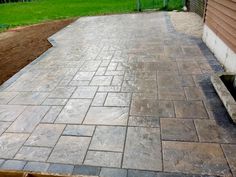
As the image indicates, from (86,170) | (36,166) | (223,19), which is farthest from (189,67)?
(36,166)

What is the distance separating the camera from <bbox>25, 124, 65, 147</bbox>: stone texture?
2.87 metres

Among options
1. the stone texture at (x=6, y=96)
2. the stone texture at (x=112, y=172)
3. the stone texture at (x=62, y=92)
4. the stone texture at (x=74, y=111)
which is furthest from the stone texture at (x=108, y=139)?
the stone texture at (x=6, y=96)

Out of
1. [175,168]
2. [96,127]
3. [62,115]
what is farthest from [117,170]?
[62,115]

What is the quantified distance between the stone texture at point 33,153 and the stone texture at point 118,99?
47.5 inches

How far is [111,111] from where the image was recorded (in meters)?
3.39

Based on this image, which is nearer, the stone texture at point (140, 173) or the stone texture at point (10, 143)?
the stone texture at point (140, 173)

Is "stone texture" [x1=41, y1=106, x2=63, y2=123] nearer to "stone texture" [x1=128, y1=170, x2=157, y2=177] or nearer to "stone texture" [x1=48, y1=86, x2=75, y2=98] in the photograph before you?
"stone texture" [x1=48, y1=86, x2=75, y2=98]

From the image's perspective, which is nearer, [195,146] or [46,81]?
[195,146]

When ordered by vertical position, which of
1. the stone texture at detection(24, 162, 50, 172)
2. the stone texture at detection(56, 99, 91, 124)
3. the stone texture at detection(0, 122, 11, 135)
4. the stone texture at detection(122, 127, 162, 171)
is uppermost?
the stone texture at detection(56, 99, 91, 124)

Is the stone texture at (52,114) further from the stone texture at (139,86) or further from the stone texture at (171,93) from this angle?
the stone texture at (171,93)

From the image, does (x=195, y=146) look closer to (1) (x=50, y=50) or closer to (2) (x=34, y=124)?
(2) (x=34, y=124)

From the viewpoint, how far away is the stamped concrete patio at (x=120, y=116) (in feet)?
8.11

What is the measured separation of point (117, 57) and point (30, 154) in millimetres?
3362

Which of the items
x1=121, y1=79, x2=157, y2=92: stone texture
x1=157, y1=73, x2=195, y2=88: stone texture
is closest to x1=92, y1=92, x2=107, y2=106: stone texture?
x1=121, y1=79, x2=157, y2=92: stone texture
